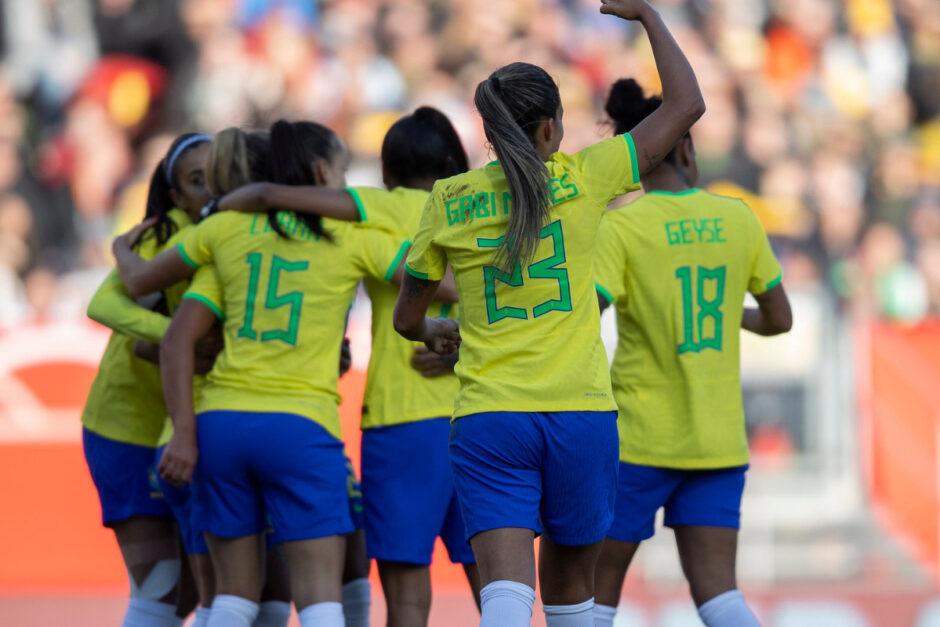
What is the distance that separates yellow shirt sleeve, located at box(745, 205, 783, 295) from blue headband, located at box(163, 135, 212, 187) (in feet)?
6.05

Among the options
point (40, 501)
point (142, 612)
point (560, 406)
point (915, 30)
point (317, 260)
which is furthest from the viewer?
point (915, 30)

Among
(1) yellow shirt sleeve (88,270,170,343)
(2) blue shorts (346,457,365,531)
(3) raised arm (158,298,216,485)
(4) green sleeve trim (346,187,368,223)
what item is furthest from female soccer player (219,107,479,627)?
(1) yellow shirt sleeve (88,270,170,343)

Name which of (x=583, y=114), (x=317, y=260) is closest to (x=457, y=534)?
(x=317, y=260)

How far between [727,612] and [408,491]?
3.31 ft

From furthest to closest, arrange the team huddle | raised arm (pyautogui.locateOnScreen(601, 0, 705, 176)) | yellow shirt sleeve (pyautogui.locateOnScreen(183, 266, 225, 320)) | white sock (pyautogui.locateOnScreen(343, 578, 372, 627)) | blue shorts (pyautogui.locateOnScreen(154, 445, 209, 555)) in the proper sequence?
Result: white sock (pyautogui.locateOnScreen(343, 578, 372, 627)), blue shorts (pyautogui.locateOnScreen(154, 445, 209, 555)), yellow shirt sleeve (pyautogui.locateOnScreen(183, 266, 225, 320)), the team huddle, raised arm (pyautogui.locateOnScreen(601, 0, 705, 176))

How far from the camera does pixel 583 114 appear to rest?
11.2 m

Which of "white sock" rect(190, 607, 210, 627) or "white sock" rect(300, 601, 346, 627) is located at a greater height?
"white sock" rect(300, 601, 346, 627)

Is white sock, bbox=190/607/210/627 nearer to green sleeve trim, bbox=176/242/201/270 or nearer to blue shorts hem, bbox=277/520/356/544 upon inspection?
blue shorts hem, bbox=277/520/356/544

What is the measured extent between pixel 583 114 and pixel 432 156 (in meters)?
7.74

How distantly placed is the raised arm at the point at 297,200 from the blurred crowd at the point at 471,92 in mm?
7266

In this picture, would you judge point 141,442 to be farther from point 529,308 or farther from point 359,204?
point 529,308

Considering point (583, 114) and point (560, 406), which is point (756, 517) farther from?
point (560, 406)

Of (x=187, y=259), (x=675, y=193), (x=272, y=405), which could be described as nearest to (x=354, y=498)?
(x=272, y=405)

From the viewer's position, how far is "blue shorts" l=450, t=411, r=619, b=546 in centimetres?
271
